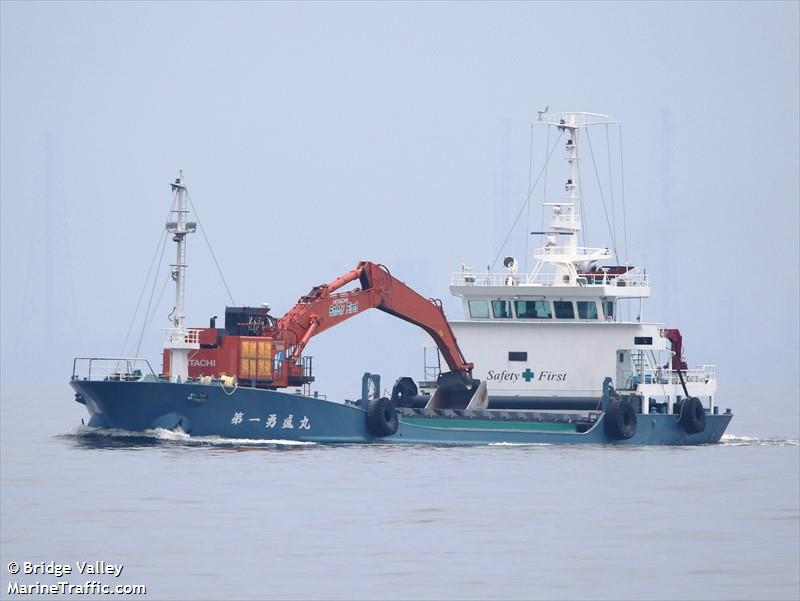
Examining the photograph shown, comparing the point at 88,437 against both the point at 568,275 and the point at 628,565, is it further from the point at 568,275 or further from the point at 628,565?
the point at 628,565

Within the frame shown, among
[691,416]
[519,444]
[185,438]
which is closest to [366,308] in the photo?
[519,444]

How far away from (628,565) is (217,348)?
18.3 m

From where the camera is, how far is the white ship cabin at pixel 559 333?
47094 millimetres

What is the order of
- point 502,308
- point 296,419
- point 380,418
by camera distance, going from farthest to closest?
1. point 502,308
2. point 380,418
3. point 296,419

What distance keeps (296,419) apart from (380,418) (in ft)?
7.46

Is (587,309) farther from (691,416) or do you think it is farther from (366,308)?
(366,308)

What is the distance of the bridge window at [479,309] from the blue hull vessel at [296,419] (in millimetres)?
3614

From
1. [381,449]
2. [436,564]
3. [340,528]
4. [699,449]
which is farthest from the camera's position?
[699,449]

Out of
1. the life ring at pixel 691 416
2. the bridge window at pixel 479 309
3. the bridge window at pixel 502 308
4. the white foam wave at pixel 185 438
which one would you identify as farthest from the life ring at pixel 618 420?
the white foam wave at pixel 185 438

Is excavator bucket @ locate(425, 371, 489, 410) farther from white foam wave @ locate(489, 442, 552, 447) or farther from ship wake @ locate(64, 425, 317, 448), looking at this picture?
ship wake @ locate(64, 425, 317, 448)

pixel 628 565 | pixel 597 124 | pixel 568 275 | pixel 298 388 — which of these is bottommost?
pixel 628 565

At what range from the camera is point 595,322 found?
4716 centimetres

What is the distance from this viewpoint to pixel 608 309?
47.7m

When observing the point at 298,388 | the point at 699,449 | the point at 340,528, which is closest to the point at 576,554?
the point at 340,528
